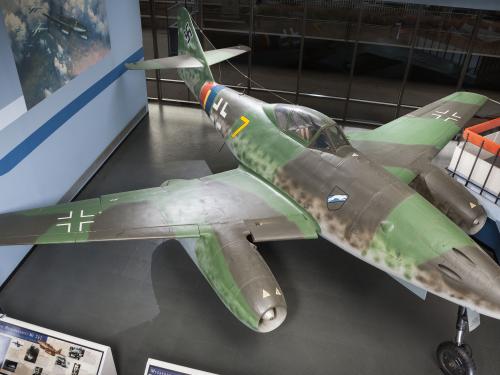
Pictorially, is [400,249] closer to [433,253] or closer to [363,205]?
[433,253]

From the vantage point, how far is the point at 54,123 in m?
7.28

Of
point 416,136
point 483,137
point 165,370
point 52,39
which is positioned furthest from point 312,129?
point 52,39

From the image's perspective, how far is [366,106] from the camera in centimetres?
1295

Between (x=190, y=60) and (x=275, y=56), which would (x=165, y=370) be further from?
(x=275, y=56)

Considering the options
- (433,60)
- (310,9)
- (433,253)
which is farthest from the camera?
(433,60)

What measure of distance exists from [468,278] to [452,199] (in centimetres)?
200

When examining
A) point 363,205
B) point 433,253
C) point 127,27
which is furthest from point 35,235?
point 127,27

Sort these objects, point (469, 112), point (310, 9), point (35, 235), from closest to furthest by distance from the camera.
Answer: point (35, 235)
point (469, 112)
point (310, 9)

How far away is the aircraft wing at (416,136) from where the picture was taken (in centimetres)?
735

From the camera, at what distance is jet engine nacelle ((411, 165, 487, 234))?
247 inches

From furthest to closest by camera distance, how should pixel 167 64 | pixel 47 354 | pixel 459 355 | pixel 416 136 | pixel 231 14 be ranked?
pixel 231 14 → pixel 167 64 → pixel 416 136 → pixel 459 355 → pixel 47 354

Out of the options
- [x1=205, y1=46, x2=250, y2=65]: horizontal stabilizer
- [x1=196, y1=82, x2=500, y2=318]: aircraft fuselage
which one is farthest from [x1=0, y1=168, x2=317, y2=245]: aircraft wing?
[x1=205, y1=46, x2=250, y2=65]: horizontal stabilizer

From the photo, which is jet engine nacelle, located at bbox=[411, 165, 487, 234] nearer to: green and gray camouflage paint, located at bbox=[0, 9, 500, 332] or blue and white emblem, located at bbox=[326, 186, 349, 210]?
green and gray camouflage paint, located at bbox=[0, 9, 500, 332]

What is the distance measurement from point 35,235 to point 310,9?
10.1 meters
